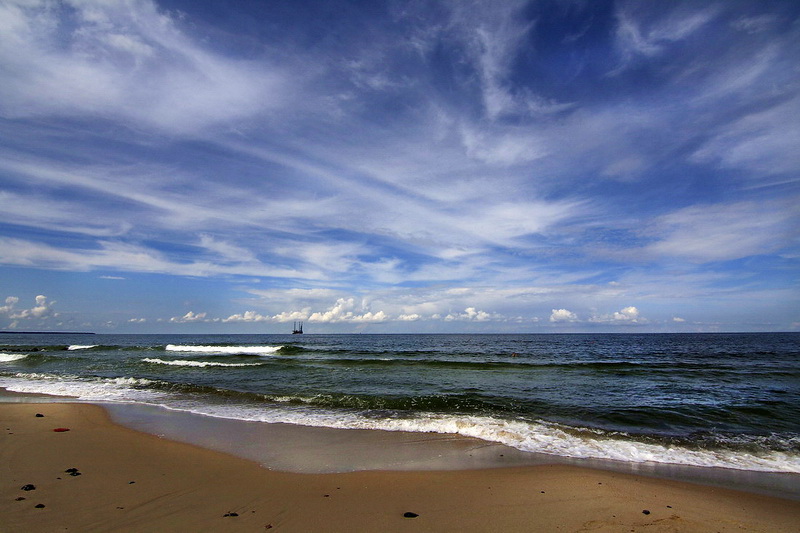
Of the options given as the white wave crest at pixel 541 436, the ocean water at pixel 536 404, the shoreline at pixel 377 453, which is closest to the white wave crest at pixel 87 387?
the ocean water at pixel 536 404

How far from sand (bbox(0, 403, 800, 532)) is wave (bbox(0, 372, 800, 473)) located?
1533 millimetres

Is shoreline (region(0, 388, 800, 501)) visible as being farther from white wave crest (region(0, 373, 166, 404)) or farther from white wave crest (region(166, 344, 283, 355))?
white wave crest (region(166, 344, 283, 355))

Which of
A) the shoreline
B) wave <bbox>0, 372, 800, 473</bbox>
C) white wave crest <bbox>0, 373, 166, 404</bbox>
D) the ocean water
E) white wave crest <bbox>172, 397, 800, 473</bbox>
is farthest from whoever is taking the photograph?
white wave crest <bbox>0, 373, 166, 404</bbox>

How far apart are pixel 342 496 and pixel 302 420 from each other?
5335 millimetres

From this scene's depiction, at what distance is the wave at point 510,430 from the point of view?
736 cm

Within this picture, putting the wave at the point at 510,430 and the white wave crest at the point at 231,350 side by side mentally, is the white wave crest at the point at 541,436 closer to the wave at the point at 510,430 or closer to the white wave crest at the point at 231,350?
the wave at the point at 510,430

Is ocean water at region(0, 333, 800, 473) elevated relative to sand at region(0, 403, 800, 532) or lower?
lower

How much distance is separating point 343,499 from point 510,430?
5179 mm

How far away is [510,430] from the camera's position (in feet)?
29.6

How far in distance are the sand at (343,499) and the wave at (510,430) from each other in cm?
153

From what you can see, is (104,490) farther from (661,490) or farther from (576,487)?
(661,490)

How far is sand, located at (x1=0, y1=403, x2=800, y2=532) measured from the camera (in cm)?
448

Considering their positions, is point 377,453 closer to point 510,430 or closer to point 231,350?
point 510,430

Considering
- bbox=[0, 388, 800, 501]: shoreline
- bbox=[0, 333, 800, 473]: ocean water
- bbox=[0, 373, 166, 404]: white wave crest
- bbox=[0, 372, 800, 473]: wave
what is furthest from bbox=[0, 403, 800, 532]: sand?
bbox=[0, 373, 166, 404]: white wave crest
